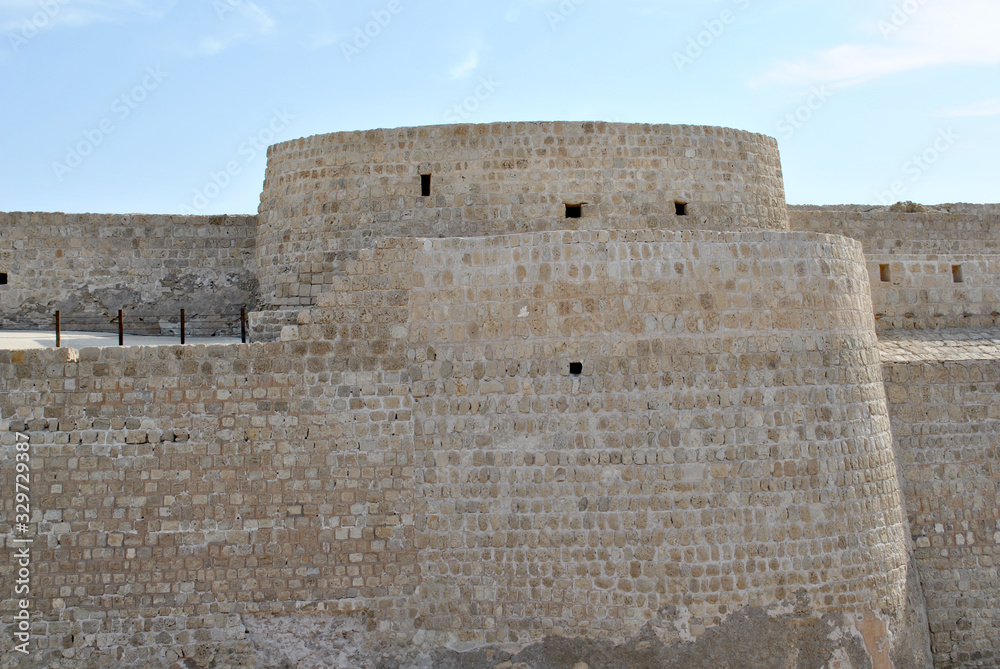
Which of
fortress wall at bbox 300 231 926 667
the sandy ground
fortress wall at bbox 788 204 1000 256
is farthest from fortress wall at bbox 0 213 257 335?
fortress wall at bbox 788 204 1000 256

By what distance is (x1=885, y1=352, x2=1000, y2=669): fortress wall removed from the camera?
9.45 metres

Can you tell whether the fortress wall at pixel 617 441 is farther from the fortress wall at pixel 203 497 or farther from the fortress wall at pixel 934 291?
the fortress wall at pixel 934 291

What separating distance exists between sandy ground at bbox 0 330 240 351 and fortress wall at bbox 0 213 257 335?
217 millimetres

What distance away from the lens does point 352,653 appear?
7.96 metres

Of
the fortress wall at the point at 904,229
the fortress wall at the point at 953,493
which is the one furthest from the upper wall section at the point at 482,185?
the fortress wall at the point at 953,493

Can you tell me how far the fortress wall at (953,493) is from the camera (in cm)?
945

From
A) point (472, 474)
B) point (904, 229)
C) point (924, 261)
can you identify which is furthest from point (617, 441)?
point (904, 229)

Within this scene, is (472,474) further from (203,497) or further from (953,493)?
(953,493)

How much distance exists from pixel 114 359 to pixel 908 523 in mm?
8057

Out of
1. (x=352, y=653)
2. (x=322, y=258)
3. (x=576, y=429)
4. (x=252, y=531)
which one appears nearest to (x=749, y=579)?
(x=576, y=429)

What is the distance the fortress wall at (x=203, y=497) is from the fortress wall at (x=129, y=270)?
318 cm

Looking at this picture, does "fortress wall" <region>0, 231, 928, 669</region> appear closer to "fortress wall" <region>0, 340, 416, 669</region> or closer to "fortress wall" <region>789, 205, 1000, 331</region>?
"fortress wall" <region>0, 340, 416, 669</region>

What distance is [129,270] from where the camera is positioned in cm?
A: 1134

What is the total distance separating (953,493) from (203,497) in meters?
7.64
